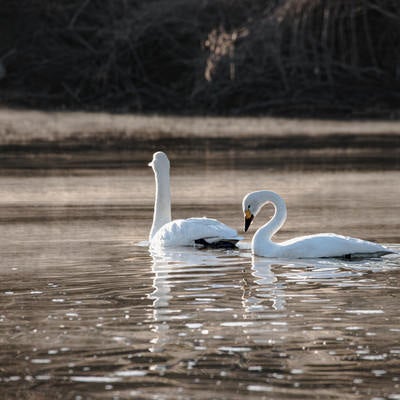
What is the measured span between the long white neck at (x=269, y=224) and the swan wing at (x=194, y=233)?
0.27 meters

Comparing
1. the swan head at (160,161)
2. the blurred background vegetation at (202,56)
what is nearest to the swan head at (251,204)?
the swan head at (160,161)

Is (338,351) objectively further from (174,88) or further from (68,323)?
(174,88)

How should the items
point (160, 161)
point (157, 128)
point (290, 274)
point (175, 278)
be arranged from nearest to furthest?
point (175, 278), point (290, 274), point (160, 161), point (157, 128)

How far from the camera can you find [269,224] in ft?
36.9

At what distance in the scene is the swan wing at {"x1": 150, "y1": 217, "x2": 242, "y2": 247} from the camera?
11312 millimetres

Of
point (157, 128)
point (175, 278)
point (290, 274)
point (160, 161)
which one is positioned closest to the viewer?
point (175, 278)

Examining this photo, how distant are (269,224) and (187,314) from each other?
126 inches

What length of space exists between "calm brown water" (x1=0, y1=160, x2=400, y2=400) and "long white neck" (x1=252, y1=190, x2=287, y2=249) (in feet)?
0.75

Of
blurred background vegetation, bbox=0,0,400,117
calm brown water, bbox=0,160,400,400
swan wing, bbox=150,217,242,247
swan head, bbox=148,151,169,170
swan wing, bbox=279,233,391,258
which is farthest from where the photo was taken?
blurred background vegetation, bbox=0,0,400,117

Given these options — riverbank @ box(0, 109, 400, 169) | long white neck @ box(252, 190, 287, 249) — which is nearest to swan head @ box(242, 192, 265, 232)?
long white neck @ box(252, 190, 287, 249)

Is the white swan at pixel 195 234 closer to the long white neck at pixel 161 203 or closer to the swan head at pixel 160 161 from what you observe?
the long white neck at pixel 161 203

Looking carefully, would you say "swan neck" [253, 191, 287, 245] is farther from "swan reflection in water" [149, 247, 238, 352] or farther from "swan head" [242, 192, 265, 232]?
"swan reflection in water" [149, 247, 238, 352]

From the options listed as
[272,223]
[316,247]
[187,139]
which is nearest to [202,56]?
[187,139]

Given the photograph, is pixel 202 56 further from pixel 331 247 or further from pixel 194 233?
pixel 331 247
